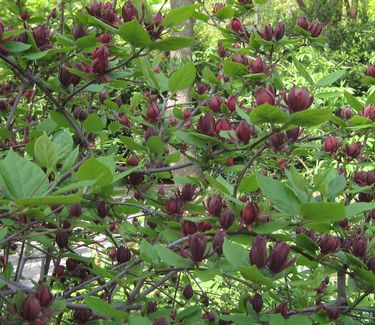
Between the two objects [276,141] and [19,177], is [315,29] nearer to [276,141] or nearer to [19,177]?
[276,141]

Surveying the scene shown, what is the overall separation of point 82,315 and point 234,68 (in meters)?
0.83

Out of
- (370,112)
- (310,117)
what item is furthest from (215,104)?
(310,117)

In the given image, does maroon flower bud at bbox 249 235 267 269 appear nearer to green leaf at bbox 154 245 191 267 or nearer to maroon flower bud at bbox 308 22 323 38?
green leaf at bbox 154 245 191 267

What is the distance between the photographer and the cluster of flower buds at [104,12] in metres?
1.41

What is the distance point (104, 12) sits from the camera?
1.42 m

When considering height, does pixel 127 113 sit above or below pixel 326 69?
above

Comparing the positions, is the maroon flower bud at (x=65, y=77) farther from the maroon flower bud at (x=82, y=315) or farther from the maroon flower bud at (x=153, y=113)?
the maroon flower bud at (x=82, y=315)

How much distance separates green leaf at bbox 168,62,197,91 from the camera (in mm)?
1432

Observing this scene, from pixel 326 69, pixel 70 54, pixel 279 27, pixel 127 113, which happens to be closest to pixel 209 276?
pixel 70 54

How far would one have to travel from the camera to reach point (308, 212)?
38.8 inches

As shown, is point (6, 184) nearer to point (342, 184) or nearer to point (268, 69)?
point (342, 184)

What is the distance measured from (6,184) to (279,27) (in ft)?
4.07

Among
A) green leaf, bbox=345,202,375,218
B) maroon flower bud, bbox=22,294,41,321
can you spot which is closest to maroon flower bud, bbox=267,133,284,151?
green leaf, bbox=345,202,375,218

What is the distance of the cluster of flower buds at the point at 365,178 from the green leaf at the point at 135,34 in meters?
0.69
